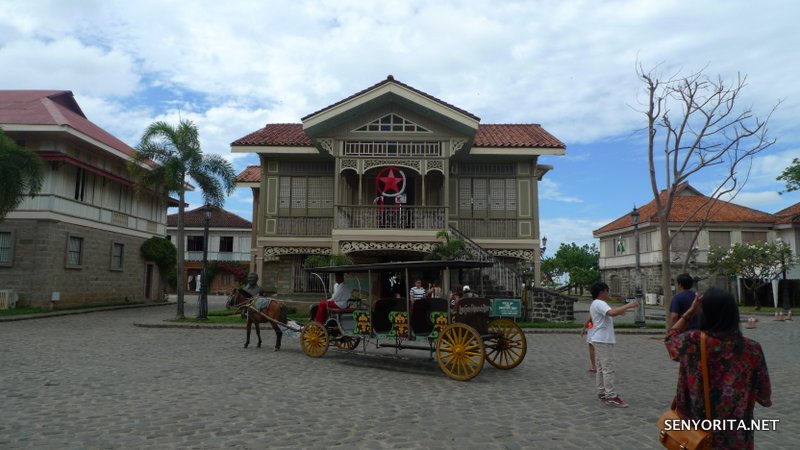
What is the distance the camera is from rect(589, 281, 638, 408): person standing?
6812mm

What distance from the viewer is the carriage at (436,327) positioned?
869 centimetres

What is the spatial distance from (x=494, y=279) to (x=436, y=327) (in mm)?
9946

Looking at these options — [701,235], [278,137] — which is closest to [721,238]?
[701,235]

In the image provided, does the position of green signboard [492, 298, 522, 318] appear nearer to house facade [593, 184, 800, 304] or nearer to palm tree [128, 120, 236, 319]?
palm tree [128, 120, 236, 319]

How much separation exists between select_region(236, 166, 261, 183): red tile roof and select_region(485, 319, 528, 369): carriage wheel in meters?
18.2

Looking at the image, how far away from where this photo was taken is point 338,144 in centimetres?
2098

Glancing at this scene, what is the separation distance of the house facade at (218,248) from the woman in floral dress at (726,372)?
48760 mm

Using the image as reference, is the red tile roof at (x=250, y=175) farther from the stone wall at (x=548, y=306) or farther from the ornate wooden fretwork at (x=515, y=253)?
the stone wall at (x=548, y=306)

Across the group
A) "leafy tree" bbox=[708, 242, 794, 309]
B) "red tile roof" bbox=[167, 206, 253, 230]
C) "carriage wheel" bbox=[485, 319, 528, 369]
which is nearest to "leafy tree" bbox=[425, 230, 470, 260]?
"carriage wheel" bbox=[485, 319, 528, 369]

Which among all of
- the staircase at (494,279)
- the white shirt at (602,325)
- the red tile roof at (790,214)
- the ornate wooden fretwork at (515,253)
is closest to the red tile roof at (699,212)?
the red tile roof at (790,214)

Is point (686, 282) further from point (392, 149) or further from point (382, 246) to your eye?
point (392, 149)

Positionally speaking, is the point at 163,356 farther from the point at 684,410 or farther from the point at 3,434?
the point at 684,410

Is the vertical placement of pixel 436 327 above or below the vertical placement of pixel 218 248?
below

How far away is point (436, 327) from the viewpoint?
926 centimetres
